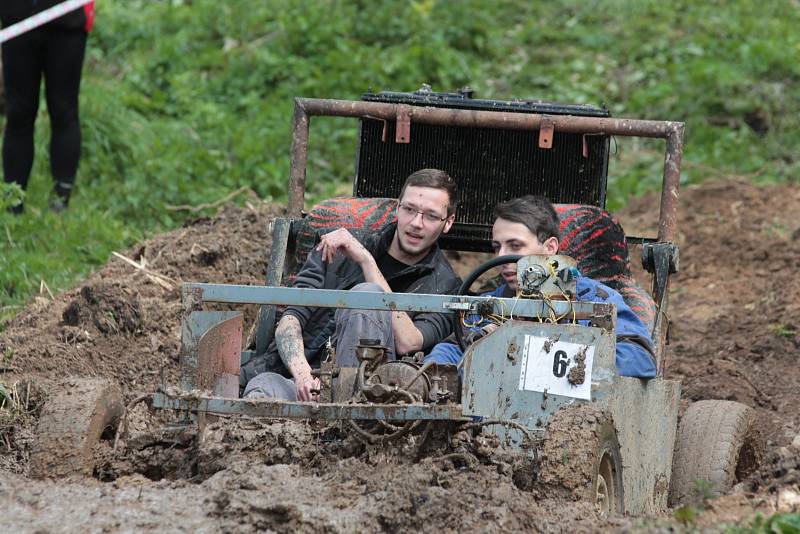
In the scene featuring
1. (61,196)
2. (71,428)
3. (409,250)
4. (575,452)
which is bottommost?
(71,428)

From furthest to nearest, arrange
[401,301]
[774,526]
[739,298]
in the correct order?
[739,298] < [401,301] < [774,526]

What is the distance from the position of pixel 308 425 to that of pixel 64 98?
5.49 m

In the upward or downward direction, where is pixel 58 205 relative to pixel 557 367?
upward

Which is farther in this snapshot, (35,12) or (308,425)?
(35,12)

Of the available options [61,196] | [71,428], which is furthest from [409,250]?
[61,196]

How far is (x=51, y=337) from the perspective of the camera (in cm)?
716

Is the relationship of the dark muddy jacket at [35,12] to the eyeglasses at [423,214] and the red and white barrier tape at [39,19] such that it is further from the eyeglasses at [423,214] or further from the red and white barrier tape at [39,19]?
the eyeglasses at [423,214]

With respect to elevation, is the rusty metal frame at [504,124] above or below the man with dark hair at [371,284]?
above

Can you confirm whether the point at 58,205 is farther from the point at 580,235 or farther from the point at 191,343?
the point at 191,343

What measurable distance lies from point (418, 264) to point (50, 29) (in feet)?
14.5

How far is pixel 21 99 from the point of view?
955 centimetres

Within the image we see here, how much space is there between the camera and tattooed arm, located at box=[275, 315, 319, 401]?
18.1 feet

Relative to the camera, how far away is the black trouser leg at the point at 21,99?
30.7ft

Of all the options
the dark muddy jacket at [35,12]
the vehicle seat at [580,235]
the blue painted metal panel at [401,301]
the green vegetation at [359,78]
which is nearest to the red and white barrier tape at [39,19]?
the dark muddy jacket at [35,12]
